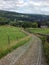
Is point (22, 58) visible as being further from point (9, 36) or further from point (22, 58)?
point (9, 36)

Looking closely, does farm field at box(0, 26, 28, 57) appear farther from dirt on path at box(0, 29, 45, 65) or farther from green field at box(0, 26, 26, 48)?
dirt on path at box(0, 29, 45, 65)

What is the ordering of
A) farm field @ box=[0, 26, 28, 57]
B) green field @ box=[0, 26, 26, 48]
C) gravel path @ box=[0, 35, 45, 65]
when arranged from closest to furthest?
gravel path @ box=[0, 35, 45, 65]
farm field @ box=[0, 26, 28, 57]
green field @ box=[0, 26, 26, 48]

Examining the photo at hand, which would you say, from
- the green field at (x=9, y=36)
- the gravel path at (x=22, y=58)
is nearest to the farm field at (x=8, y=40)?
the green field at (x=9, y=36)

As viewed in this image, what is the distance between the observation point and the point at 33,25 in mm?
177250

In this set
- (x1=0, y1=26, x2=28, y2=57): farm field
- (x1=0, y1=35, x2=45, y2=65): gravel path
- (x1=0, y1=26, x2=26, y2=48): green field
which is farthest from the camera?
(x1=0, y1=26, x2=26, y2=48): green field

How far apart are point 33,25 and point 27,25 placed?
4.56 m

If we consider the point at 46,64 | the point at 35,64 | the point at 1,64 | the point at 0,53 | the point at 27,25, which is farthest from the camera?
the point at 27,25

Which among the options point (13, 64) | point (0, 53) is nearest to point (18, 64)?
point (13, 64)

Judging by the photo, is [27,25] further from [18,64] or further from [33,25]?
[18,64]

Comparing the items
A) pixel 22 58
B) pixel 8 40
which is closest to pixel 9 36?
pixel 8 40

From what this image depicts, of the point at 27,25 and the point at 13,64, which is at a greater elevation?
the point at 13,64

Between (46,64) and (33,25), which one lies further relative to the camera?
(33,25)

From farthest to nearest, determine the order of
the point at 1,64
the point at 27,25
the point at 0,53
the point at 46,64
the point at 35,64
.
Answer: the point at 27,25 < the point at 0,53 < the point at 46,64 < the point at 35,64 < the point at 1,64

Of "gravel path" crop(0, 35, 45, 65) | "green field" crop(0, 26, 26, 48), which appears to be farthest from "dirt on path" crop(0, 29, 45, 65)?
"green field" crop(0, 26, 26, 48)
